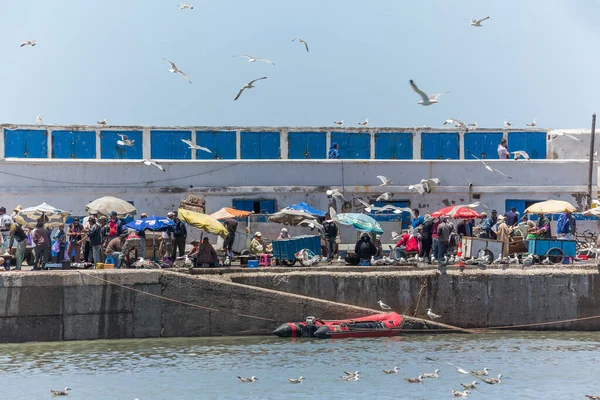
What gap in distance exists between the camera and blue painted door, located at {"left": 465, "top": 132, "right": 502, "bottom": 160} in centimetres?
4134

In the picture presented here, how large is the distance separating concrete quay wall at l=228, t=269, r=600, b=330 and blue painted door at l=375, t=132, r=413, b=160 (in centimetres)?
1308

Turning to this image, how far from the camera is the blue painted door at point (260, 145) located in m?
39.9

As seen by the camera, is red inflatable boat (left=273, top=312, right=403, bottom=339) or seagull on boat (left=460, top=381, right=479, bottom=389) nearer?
seagull on boat (left=460, top=381, right=479, bottom=389)

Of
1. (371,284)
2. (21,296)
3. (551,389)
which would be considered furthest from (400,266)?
(21,296)

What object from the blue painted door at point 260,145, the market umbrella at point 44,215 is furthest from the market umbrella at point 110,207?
the blue painted door at point 260,145

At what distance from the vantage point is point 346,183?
122ft

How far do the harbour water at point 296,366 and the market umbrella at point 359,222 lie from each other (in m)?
4.07

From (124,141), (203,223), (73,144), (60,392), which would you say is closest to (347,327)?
(203,223)

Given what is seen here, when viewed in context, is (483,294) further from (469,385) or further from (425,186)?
(425,186)

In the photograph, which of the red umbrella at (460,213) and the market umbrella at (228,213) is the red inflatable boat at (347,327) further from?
the market umbrella at (228,213)

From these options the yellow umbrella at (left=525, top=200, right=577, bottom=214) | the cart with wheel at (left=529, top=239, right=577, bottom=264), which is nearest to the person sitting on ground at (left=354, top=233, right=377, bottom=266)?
the cart with wheel at (left=529, top=239, right=577, bottom=264)

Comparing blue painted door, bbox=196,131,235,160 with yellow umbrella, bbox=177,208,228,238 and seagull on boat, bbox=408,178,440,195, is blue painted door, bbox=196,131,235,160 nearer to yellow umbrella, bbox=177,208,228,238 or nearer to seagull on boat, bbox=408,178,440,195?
seagull on boat, bbox=408,178,440,195

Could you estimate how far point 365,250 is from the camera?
29078mm

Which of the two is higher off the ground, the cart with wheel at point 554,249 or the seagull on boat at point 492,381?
the cart with wheel at point 554,249
